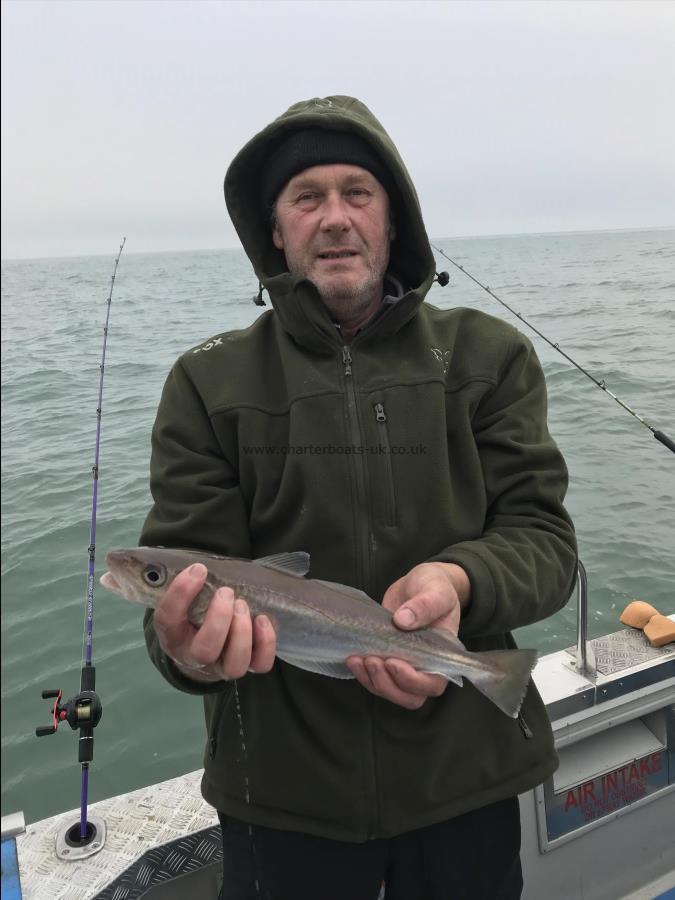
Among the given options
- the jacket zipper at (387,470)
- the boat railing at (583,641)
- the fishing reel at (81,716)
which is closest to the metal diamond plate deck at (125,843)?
the fishing reel at (81,716)

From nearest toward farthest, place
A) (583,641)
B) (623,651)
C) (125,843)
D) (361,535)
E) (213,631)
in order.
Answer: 1. (213,631)
2. (361,535)
3. (125,843)
4. (583,641)
5. (623,651)

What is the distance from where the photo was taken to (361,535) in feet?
6.62

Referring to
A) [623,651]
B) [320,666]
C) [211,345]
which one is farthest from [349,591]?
[623,651]

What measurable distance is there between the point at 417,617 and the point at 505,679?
0.40 meters

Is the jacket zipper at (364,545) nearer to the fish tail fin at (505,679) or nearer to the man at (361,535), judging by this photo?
the man at (361,535)

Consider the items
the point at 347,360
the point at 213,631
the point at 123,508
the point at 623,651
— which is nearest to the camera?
the point at 213,631

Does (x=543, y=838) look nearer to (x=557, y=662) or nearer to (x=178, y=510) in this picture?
(x=557, y=662)

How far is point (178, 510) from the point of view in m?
2.04

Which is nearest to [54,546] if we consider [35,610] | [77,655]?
[35,610]

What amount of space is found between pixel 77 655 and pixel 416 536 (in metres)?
4.50

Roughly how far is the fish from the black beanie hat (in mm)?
1391

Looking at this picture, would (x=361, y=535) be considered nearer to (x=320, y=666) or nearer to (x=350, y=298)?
(x=320, y=666)

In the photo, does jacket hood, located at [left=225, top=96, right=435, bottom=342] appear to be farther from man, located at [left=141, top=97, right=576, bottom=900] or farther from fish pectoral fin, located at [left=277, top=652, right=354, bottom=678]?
fish pectoral fin, located at [left=277, top=652, right=354, bottom=678]

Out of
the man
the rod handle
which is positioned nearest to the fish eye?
the man
